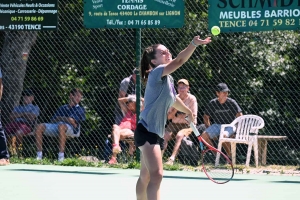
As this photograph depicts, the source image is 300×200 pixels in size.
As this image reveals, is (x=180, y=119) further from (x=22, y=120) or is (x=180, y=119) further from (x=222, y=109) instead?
(x=22, y=120)

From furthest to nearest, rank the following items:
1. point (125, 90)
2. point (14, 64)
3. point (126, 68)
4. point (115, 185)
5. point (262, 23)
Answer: point (126, 68) → point (14, 64) → point (125, 90) → point (262, 23) → point (115, 185)

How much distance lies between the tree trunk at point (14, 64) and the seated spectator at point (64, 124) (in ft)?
3.39

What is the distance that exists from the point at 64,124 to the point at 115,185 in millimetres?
3177

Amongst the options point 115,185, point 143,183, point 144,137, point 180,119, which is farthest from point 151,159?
point 180,119

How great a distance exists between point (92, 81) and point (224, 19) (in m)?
3.32

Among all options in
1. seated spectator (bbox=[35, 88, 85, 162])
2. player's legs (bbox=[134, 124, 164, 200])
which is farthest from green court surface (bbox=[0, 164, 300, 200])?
player's legs (bbox=[134, 124, 164, 200])

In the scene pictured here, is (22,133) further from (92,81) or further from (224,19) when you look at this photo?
(224,19)

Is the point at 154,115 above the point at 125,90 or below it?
below

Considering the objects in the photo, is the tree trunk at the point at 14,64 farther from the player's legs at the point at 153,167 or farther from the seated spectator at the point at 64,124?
the player's legs at the point at 153,167

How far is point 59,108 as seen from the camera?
12641 millimetres

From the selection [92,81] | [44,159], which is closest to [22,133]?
[44,159]

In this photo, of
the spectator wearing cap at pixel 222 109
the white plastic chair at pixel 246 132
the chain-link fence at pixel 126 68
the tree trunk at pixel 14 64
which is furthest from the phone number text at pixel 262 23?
the tree trunk at pixel 14 64

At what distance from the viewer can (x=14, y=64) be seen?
13383 mm

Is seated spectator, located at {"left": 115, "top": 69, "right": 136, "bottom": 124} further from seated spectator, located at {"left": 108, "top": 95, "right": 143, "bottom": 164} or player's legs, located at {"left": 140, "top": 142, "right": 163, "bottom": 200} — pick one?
player's legs, located at {"left": 140, "top": 142, "right": 163, "bottom": 200}
